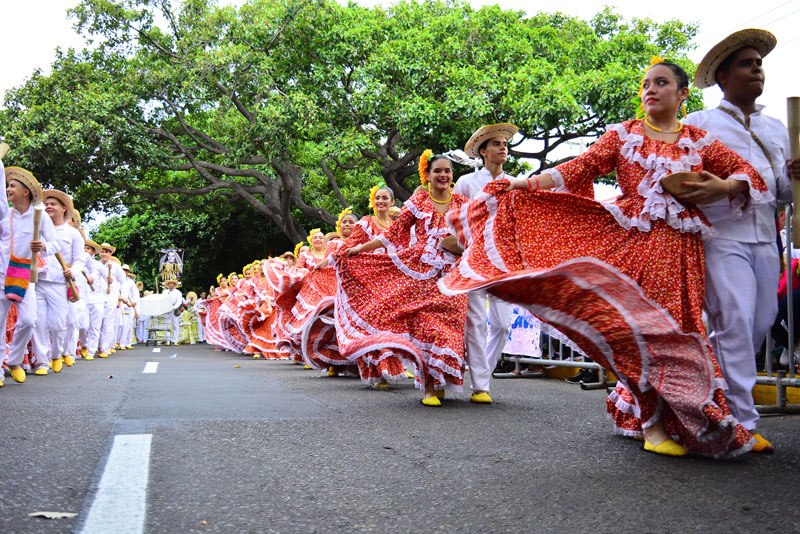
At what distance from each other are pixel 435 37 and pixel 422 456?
18396 millimetres

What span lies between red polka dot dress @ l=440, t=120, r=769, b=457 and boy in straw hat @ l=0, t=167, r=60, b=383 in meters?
5.35

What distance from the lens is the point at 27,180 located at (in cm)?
913

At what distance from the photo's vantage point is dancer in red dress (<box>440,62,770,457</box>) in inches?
167

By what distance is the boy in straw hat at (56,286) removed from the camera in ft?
33.9

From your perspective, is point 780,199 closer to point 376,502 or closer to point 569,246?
point 569,246

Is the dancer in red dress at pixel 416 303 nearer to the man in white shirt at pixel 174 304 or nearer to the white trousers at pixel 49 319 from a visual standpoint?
the white trousers at pixel 49 319

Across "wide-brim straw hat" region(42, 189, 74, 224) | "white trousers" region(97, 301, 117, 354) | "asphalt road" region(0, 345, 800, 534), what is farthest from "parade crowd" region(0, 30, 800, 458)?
"white trousers" region(97, 301, 117, 354)

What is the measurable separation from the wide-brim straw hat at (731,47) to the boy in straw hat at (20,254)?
602cm

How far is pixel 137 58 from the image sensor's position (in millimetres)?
25031

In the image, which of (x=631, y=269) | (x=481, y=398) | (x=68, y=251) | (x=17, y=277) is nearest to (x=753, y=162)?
(x=631, y=269)

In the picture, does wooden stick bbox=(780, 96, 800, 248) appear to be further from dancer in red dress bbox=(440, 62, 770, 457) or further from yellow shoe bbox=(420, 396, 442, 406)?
yellow shoe bbox=(420, 396, 442, 406)

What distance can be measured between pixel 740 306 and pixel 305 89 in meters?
19.1

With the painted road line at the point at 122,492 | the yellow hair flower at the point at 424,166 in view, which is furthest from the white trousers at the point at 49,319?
the painted road line at the point at 122,492

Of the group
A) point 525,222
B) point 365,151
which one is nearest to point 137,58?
point 365,151
